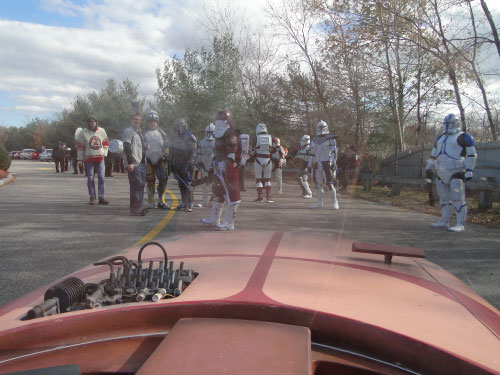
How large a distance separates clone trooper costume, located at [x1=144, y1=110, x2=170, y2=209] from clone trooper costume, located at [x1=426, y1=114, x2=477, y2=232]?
593 cm

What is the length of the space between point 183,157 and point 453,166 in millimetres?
5780

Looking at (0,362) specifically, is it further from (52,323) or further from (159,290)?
(159,290)

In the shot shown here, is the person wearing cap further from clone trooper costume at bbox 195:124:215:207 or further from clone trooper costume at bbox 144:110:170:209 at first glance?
clone trooper costume at bbox 195:124:215:207

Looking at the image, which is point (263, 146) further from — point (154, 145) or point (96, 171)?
point (96, 171)

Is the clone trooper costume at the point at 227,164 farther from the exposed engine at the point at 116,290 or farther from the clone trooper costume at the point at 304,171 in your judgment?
the clone trooper costume at the point at 304,171

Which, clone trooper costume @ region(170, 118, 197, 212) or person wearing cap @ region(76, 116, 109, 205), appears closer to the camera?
clone trooper costume @ region(170, 118, 197, 212)

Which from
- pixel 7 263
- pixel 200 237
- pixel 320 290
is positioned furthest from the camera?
pixel 7 263

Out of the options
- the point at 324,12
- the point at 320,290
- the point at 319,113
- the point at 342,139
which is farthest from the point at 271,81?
the point at 320,290

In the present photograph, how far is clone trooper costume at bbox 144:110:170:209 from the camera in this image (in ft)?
31.3

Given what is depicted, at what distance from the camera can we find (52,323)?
116 centimetres

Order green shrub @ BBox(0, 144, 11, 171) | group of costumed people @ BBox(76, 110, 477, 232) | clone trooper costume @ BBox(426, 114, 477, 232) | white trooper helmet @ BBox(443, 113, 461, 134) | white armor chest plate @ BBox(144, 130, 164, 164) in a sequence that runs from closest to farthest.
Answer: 1. group of costumed people @ BBox(76, 110, 477, 232)
2. clone trooper costume @ BBox(426, 114, 477, 232)
3. white trooper helmet @ BBox(443, 113, 461, 134)
4. white armor chest plate @ BBox(144, 130, 164, 164)
5. green shrub @ BBox(0, 144, 11, 171)

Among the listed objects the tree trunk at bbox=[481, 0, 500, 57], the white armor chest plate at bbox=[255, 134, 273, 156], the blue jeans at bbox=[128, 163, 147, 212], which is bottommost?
the blue jeans at bbox=[128, 163, 147, 212]

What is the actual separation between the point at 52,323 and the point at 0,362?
0.48ft

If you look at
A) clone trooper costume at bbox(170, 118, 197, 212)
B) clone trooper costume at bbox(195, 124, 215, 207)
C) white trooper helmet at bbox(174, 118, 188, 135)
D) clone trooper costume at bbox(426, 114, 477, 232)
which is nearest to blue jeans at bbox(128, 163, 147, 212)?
clone trooper costume at bbox(170, 118, 197, 212)
